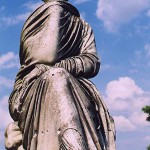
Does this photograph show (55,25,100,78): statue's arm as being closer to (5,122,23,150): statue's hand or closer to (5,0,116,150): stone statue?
(5,0,116,150): stone statue

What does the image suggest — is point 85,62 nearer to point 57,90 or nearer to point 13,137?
point 57,90

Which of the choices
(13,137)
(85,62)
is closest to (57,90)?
(85,62)

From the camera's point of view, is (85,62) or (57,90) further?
(85,62)

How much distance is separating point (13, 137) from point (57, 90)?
3.49ft

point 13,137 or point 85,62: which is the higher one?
point 85,62

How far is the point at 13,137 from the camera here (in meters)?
6.77

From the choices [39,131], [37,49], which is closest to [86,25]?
[37,49]

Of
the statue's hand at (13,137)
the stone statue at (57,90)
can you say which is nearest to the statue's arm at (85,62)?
the stone statue at (57,90)

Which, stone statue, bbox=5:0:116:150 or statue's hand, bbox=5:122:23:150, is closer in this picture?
stone statue, bbox=5:0:116:150

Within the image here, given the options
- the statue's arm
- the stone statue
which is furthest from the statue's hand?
the statue's arm

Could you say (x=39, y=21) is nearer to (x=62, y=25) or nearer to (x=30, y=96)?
(x=62, y=25)

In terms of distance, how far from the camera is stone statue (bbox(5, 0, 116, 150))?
603 cm

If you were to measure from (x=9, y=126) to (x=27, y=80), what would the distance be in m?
0.73

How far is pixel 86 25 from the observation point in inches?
297
